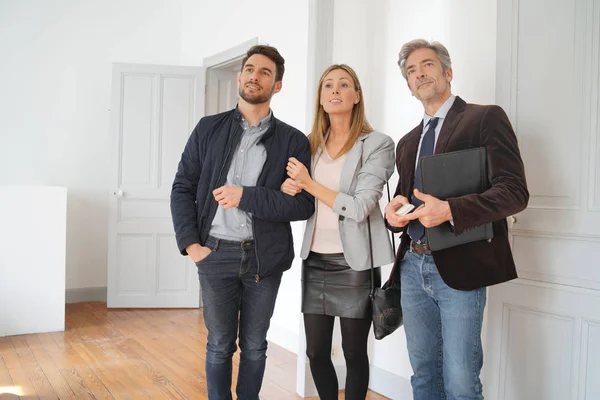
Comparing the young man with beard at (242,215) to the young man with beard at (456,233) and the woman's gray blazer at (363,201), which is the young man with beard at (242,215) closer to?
the woman's gray blazer at (363,201)

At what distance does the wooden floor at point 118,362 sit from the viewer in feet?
9.84

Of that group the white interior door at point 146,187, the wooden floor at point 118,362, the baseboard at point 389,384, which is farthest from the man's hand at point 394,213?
the white interior door at point 146,187

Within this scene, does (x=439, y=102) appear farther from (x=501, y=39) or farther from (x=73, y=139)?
(x=73, y=139)

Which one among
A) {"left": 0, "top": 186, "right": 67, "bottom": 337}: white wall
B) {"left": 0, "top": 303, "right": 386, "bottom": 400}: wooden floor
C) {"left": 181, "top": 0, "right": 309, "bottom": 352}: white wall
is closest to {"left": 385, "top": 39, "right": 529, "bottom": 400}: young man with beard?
{"left": 0, "top": 303, "right": 386, "bottom": 400}: wooden floor

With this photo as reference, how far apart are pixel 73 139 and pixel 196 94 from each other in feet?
4.38

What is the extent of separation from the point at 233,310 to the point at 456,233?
93 centimetres

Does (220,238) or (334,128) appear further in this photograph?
(334,128)

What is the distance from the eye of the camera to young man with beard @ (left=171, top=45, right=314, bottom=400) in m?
2.02

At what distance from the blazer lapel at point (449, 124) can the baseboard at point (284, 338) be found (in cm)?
249

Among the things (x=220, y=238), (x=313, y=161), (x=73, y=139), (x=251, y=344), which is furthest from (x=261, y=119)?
(x=73, y=139)

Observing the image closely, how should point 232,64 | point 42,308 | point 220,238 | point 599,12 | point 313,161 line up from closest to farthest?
point 599,12 < point 220,238 < point 313,161 < point 42,308 < point 232,64

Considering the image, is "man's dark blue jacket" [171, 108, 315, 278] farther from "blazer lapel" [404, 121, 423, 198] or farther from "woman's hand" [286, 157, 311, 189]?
"blazer lapel" [404, 121, 423, 198]

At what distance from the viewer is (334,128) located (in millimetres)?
2229

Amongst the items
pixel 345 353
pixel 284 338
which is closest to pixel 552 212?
pixel 345 353
